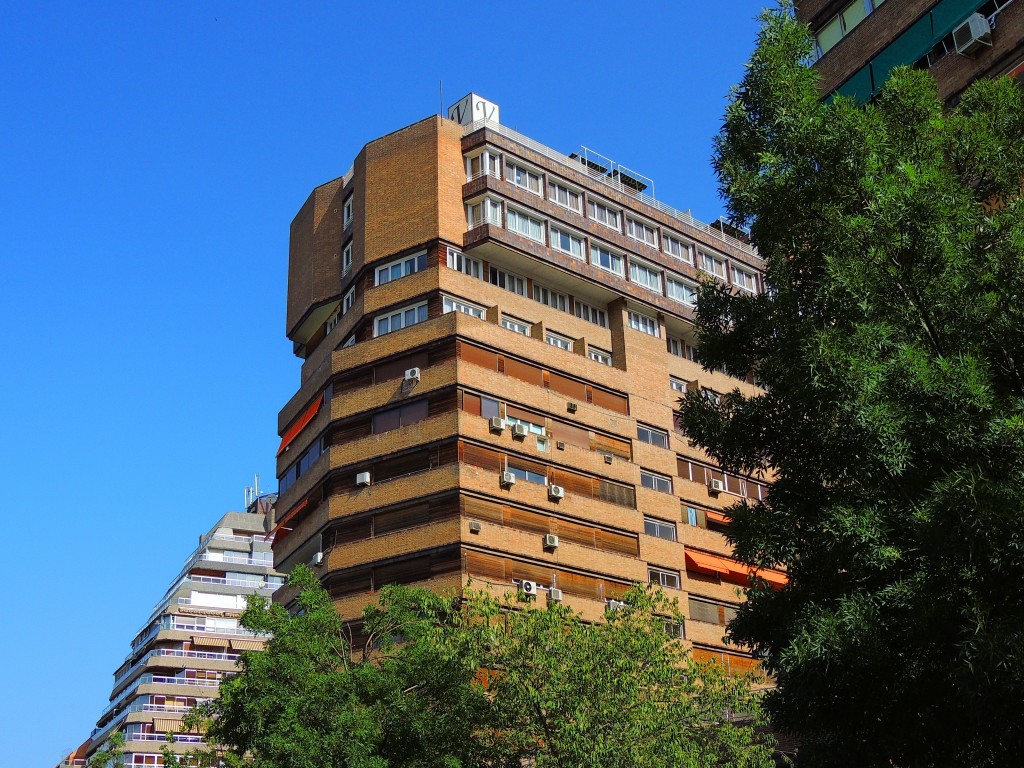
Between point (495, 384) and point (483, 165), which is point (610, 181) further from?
point (495, 384)

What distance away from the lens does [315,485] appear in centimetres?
4781

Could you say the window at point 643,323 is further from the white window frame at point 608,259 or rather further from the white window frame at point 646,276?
the white window frame at point 608,259

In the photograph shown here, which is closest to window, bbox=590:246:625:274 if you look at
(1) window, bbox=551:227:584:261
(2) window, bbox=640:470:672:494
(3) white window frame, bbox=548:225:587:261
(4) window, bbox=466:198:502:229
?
(3) white window frame, bbox=548:225:587:261

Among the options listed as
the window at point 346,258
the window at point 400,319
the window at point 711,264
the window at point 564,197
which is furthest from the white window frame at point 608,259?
the window at point 346,258

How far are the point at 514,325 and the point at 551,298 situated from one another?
280 centimetres

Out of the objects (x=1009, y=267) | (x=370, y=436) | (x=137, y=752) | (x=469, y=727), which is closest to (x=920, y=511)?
(x=1009, y=267)

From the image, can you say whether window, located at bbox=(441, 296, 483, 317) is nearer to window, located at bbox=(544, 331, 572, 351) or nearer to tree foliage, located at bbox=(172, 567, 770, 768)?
window, located at bbox=(544, 331, 572, 351)

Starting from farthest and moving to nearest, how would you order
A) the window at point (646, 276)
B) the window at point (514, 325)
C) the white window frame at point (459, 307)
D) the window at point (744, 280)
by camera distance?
the window at point (744, 280) < the window at point (646, 276) < the window at point (514, 325) < the white window frame at point (459, 307)

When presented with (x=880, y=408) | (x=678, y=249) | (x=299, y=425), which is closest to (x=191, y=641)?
(x=299, y=425)

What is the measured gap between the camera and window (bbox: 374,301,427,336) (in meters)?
47.3

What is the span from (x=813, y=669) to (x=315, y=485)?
3499cm

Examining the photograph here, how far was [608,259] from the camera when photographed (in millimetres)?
52938

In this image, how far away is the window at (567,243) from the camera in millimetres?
50906

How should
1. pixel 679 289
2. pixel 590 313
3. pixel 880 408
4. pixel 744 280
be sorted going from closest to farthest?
1. pixel 880 408
2. pixel 590 313
3. pixel 679 289
4. pixel 744 280
